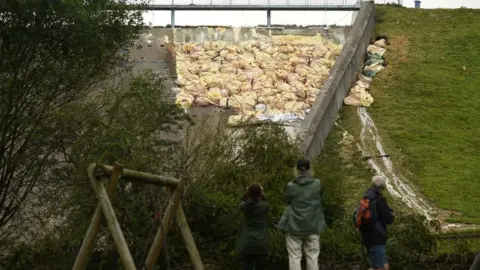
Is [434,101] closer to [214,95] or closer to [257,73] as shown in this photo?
[257,73]

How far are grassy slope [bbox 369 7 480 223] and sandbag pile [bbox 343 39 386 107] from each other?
0.29m

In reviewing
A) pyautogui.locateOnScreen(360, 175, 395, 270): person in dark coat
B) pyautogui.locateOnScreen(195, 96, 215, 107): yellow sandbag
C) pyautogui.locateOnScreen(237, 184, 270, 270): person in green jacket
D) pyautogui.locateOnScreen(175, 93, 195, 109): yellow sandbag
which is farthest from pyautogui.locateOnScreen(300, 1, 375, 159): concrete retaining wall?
pyautogui.locateOnScreen(360, 175, 395, 270): person in dark coat

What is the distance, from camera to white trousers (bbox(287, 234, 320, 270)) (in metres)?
11.6

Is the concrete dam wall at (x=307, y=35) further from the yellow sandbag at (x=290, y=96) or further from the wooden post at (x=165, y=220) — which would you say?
the wooden post at (x=165, y=220)

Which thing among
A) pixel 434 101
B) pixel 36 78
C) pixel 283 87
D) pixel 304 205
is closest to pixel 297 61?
pixel 283 87

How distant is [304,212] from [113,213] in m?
3.26

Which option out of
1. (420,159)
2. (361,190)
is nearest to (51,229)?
(361,190)

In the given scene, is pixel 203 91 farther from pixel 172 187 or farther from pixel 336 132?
pixel 172 187

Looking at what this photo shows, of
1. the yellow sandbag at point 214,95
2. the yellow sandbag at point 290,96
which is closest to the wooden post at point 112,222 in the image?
the yellow sandbag at point 214,95

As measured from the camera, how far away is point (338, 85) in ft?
96.8

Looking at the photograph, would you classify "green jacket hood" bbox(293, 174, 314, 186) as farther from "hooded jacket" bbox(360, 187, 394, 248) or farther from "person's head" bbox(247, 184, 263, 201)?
"hooded jacket" bbox(360, 187, 394, 248)

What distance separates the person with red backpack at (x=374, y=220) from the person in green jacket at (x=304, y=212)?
599mm

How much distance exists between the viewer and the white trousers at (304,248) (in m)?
11.6

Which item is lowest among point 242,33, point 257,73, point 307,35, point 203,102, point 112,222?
point 203,102
